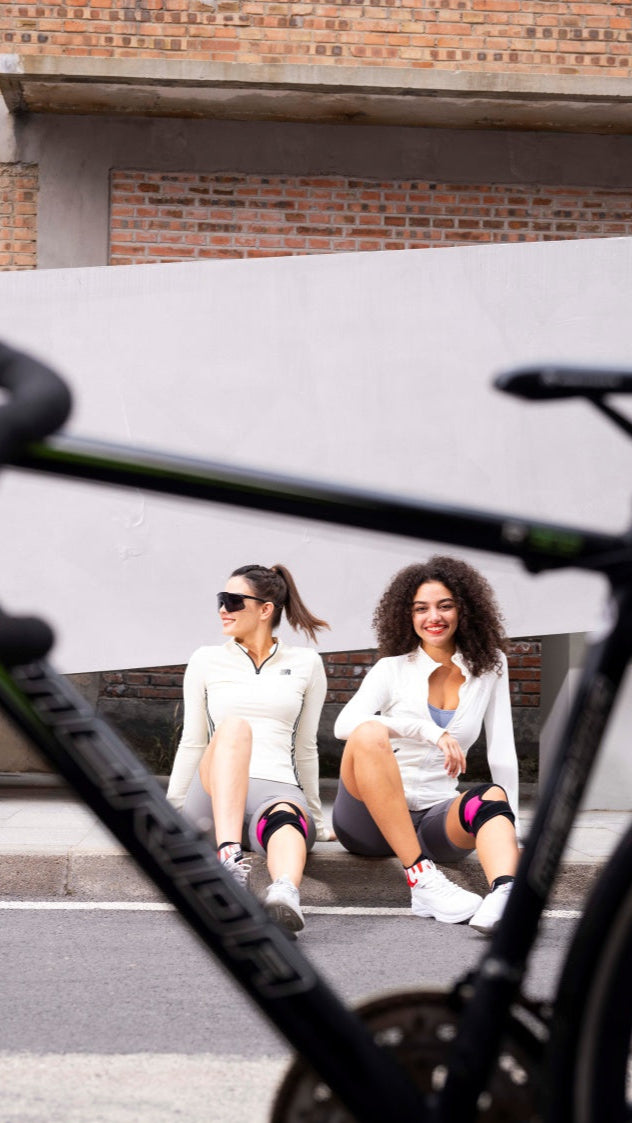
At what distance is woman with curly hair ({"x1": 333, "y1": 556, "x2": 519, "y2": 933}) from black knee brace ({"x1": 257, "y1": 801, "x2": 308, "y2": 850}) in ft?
0.67

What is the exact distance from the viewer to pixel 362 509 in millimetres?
1224

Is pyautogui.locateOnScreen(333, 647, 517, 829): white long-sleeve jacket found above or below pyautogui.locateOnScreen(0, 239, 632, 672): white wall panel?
below

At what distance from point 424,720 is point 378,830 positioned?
17.4 inches

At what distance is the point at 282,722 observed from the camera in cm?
461

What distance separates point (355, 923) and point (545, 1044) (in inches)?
126

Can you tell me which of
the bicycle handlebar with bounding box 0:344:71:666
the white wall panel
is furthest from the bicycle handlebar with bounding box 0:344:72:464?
the white wall panel

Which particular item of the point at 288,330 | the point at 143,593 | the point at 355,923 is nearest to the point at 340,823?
the point at 355,923

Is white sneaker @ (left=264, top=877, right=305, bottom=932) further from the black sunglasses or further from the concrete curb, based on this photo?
the black sunglasses

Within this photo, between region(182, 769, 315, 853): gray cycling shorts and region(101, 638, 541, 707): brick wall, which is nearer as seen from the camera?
region(182, 769, 315, 853): gray cycling shorts

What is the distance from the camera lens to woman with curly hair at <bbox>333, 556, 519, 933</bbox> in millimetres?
4168

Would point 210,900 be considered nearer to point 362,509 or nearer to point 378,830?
point 362,509

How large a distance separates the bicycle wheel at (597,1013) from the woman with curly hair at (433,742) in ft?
9.18

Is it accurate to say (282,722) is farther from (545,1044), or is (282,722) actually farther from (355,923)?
(545,1044)

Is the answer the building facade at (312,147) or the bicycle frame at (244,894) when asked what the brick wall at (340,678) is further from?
the bicycle frame at (244,894)
